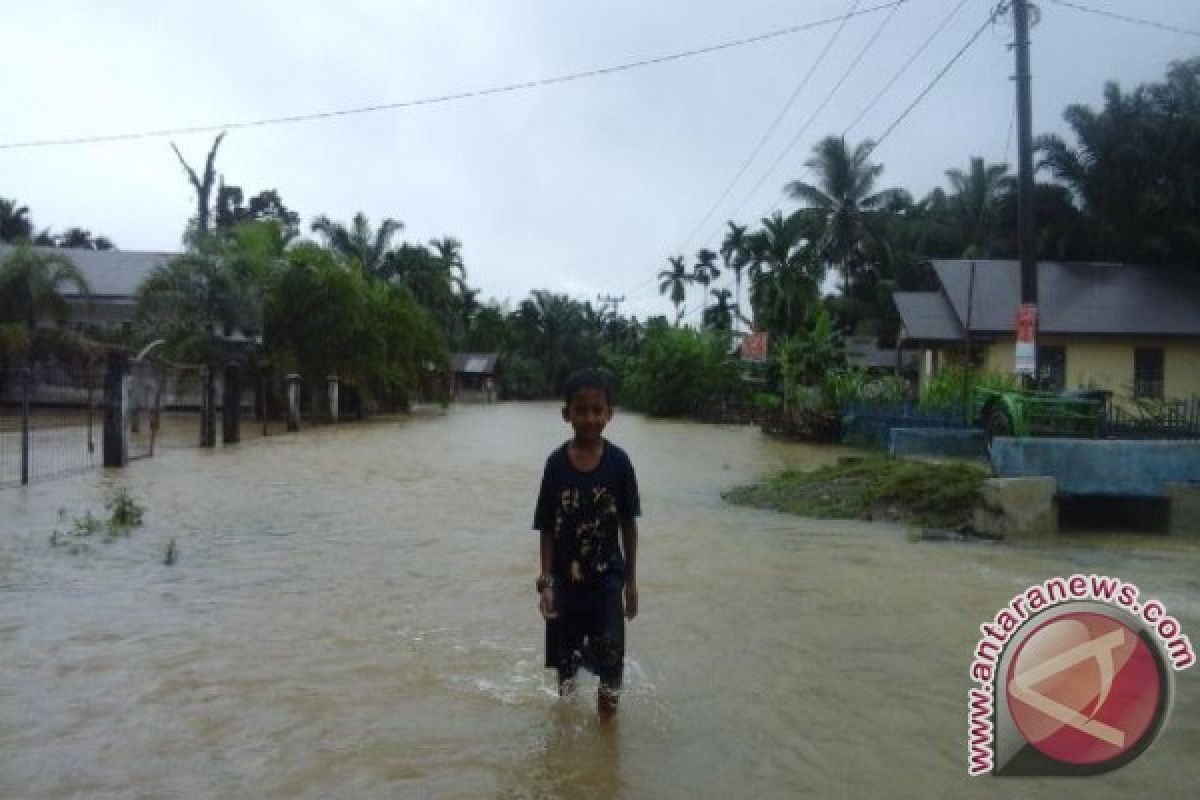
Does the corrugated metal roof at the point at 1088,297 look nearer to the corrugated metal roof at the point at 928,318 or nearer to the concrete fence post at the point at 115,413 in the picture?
the corrugated metal roof at the point at 928,318

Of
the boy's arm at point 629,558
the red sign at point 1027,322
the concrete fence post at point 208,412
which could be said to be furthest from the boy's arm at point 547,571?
the concrete fence post at point 208,412

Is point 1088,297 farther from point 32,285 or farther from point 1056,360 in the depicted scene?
point 32,285

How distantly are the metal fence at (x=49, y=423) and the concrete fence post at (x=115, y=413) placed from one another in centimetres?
28

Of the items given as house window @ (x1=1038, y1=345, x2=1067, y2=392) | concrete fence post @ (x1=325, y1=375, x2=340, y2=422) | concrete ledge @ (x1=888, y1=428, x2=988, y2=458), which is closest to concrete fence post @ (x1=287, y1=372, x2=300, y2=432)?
concrete fence post @ (x1=325, y1=375, x2=340, y2=422)

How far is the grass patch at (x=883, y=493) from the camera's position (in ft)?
35.8

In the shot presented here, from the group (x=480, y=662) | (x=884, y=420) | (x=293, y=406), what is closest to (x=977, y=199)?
(x=884, y=420)

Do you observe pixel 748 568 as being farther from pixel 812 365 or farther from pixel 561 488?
pixel 812 365

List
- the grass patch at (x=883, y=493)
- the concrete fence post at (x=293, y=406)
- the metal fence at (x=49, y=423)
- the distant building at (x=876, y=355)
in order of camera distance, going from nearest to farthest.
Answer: the grass patch at (x=883, y=493)
the metal fence at (x=49, y=423)
the concrete fence post at (x=293, y=406)
the distant building at (x=876, y=355)

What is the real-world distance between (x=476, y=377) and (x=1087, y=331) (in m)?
52.9

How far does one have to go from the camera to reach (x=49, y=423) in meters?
24.4

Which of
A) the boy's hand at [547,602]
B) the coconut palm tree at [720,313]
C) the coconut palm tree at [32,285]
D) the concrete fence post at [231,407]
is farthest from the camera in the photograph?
the coconut palm tree at [720,313]

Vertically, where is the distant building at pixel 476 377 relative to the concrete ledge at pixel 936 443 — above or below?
above

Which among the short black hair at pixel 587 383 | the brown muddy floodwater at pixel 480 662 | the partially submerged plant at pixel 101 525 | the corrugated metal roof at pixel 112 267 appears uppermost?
the corrugated metal roof at pixel 112 267

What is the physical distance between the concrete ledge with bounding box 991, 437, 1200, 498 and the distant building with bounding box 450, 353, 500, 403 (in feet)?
204
